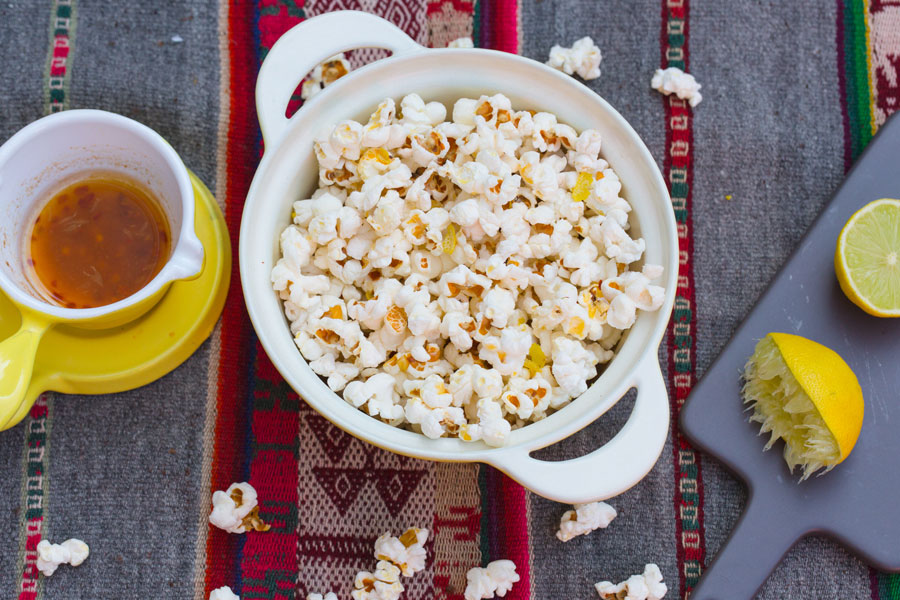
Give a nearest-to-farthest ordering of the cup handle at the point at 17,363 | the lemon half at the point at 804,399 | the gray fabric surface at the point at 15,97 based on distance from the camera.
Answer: the cup handle at the point at 17,363, the lemon half at the point at 804,399, the gray fabric surface at the point at 15,97

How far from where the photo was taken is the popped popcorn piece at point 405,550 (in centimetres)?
98

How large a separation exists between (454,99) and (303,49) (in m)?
0.19

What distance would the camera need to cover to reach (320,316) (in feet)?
2.72

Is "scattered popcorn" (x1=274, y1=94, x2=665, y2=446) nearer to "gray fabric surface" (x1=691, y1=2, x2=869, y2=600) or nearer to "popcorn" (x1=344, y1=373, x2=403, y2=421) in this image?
"popcorn" (x1=344, y1=373, x2=403, y2=421)

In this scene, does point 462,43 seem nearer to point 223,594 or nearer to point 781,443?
Result: point 781,443

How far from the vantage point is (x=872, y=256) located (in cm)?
101

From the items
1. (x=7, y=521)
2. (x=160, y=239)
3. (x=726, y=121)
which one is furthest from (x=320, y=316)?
(x=726, y=121)

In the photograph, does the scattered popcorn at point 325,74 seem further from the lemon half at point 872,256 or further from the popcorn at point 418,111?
the lemon half at point 872,256

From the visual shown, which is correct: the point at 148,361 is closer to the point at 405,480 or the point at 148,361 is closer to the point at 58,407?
the point at 58,407

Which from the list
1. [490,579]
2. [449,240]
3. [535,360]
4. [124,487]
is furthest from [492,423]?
[124,487]

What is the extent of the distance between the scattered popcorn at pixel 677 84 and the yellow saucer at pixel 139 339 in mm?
668

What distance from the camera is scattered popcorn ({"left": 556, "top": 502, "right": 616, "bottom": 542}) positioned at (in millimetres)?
994

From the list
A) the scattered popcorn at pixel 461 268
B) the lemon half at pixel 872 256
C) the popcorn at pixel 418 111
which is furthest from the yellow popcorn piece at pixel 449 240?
the lemon half at pixel 872 256

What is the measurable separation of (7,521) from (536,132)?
0.90 m
